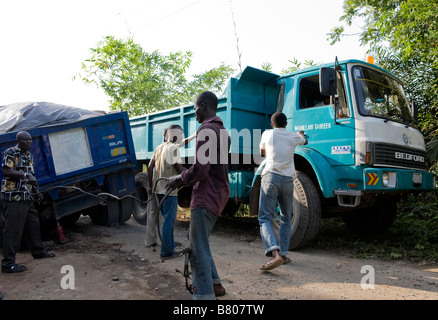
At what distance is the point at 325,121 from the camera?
185 inches

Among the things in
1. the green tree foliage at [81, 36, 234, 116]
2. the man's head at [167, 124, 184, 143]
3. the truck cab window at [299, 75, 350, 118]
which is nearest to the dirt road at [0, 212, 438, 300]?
the man's head at [167, 124, 184, 143]

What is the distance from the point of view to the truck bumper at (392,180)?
417cm

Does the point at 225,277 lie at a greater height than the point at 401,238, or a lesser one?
greater

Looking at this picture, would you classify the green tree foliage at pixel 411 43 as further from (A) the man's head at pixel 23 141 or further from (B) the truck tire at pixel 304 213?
(A) the man's head at pixel 23 141

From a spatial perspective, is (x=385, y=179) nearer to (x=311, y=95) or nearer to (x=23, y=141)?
(x=311, y=95)

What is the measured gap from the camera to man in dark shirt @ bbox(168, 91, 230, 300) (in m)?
2.57

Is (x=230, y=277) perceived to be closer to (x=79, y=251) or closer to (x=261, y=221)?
(x=261, y=221)

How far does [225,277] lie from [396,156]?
2732mm

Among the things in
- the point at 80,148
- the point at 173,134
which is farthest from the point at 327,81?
the point at 80,148

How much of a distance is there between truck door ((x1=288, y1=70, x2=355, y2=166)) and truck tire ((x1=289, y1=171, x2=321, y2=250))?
0.49m

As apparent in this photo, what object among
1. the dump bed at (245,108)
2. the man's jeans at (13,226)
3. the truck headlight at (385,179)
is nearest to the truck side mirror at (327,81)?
the truck headlight at (385,179)

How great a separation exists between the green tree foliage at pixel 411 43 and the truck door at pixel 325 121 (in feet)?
9.35

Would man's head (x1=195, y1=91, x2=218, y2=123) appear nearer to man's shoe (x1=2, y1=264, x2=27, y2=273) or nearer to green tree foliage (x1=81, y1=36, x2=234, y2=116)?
man's shoe (x1=2, y1=264, x2=27, y2=273)
